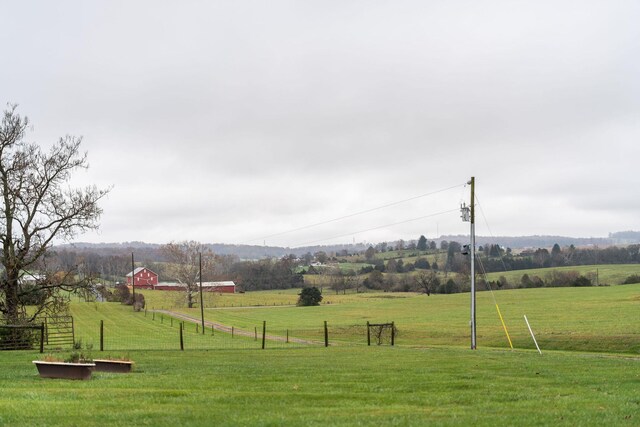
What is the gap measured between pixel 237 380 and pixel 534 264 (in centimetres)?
15546

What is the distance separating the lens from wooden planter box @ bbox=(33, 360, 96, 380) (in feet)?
49.7

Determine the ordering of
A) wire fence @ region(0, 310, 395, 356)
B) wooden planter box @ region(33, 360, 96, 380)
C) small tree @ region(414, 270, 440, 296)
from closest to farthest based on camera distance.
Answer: wooden planter box @ region(33, 360, 96, 380) < wire fence @ region(0, 310, 395, 356) < small tree @ region(414, 270, 440, 296)

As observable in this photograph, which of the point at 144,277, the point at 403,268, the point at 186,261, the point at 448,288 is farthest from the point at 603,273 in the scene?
the point at 144,277

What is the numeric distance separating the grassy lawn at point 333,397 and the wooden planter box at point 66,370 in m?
0.28

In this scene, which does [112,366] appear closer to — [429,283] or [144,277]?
[429,283]

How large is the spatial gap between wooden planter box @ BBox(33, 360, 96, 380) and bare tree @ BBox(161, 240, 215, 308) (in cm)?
8563

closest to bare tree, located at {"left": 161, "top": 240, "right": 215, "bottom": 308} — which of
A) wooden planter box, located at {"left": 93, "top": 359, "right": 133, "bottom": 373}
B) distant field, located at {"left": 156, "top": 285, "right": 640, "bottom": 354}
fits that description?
distant field, located at {"left": 156, "top": 285, "right": 640, "bottom": 354}

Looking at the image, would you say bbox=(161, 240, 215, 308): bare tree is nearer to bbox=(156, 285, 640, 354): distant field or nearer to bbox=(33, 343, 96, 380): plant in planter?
bbox=(156, 285, 640, 354): distant field

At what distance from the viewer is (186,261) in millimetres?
102938

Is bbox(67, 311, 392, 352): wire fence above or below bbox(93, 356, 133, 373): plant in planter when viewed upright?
below

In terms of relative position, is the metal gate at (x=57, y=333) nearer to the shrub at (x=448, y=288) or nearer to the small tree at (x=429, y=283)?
the small tree at (x=429, y=283)

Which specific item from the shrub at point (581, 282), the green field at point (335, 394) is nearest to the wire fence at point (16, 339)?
the green field at point (335, 394)

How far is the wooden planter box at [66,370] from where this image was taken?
596 inches

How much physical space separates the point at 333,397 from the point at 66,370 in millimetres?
7256
